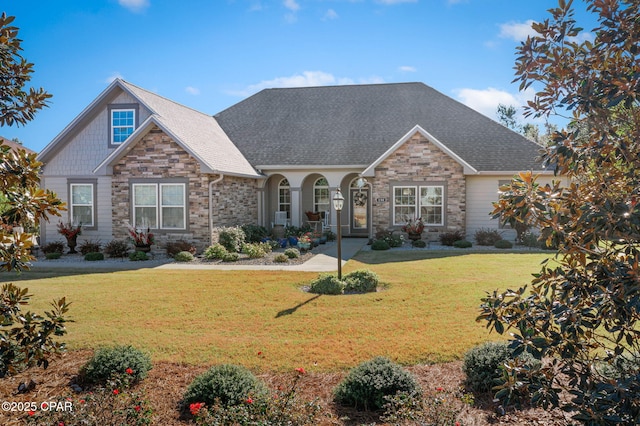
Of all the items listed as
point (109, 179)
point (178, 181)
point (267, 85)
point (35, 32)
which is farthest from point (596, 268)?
point (267, 85)

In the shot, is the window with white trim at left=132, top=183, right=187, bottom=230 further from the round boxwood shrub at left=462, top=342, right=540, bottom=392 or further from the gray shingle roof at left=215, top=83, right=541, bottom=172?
the round boxwood shrub at left=462, top=342, right=540, bottom=392

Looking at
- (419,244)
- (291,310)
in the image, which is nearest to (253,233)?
(419,244)

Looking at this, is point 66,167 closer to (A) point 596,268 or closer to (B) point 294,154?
(B) point 294,154

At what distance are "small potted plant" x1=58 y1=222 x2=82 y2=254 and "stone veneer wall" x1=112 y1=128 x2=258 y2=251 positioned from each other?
1.70m

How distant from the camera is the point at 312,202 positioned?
75.5ft

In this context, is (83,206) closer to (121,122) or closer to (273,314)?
(121,122)

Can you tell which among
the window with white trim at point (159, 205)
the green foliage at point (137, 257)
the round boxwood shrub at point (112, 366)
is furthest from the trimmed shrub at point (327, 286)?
the window with white trim at point (159, 205)

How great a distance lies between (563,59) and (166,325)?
699 cm

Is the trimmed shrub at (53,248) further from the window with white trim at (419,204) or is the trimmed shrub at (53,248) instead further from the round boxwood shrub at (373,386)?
the round boxwood shrub at (373,386)

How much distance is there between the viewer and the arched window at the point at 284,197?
2314 centimetres

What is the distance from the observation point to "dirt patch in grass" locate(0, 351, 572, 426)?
4.52 m

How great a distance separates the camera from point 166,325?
7.75 m

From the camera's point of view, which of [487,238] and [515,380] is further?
[487,238]

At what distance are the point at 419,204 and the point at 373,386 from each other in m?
15.1
